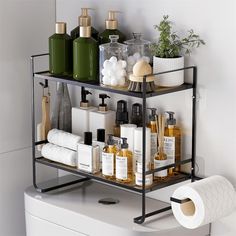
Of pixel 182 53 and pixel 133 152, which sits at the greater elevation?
pixel 182 53

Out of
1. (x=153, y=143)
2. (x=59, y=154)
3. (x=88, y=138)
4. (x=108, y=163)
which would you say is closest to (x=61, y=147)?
(x=59, y=154)

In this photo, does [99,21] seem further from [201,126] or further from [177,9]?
[201,126]

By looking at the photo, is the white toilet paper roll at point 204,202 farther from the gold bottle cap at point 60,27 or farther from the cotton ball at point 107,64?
the gold bottle cap at point 60,27

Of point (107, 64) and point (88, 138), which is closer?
point (107, 64)

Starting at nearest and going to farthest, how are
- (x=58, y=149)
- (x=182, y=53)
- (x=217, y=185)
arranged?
(x=217, y=185), (x=182, y=53), (x=58, y=149)

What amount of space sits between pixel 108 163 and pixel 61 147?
0.24m

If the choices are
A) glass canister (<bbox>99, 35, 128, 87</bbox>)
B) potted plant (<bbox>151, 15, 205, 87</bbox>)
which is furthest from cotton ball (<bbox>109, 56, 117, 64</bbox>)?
potted plant (<bbox>151, 15, 205, 87</bbox>)

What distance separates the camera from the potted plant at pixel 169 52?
6.36 feet

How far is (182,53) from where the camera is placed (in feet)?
6.60

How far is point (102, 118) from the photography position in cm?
214

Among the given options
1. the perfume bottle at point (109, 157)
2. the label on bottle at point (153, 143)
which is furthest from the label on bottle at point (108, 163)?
the label on bottle at point (153, 143)

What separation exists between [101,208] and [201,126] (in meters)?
0.41

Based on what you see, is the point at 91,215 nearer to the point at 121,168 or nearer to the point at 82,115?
the point at 121,168

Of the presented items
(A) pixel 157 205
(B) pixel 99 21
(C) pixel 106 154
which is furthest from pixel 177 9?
(A) pixel 157 205
